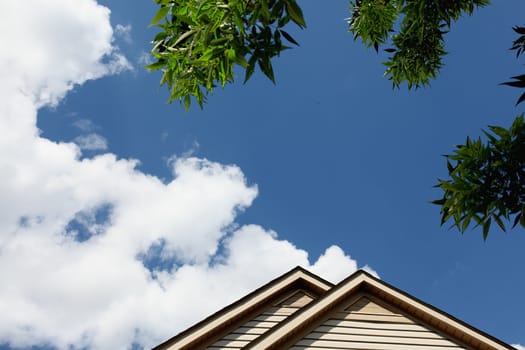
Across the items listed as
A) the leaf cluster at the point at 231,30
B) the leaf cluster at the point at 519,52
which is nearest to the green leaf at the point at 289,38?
the leaf cluster at the point at 231,30

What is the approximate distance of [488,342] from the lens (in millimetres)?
8070

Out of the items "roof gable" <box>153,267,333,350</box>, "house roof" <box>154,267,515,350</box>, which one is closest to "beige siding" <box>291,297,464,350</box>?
"house roof" <box>154,267,515,350</box>

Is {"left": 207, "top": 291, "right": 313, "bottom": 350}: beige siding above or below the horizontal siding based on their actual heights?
above

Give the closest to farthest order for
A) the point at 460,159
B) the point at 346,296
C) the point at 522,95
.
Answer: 1. the point at 522,95
2. the point at 460,159
3. the point at 346,296

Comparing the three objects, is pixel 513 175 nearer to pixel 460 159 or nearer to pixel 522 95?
pixel 460 159

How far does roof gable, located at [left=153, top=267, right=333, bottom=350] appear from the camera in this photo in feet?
A: 30.1

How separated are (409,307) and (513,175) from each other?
4897 millimetres

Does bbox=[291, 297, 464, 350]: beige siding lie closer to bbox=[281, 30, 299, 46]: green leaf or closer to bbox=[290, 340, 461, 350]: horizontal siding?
bbox=[290, 340, 461, 350]: horizontal siding

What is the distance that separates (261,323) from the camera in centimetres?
983

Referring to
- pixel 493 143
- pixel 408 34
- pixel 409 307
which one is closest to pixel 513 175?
pixel 493 143

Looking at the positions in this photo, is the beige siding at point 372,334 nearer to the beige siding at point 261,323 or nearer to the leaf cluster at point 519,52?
the beige siding at point 261,323

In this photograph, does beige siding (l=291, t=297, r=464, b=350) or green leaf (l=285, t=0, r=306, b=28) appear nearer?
green leaf (l=285, t=0, r=306, b=28)

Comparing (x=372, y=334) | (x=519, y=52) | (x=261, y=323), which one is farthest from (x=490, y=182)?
(x=261, y=323)

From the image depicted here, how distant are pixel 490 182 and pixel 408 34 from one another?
574cm
